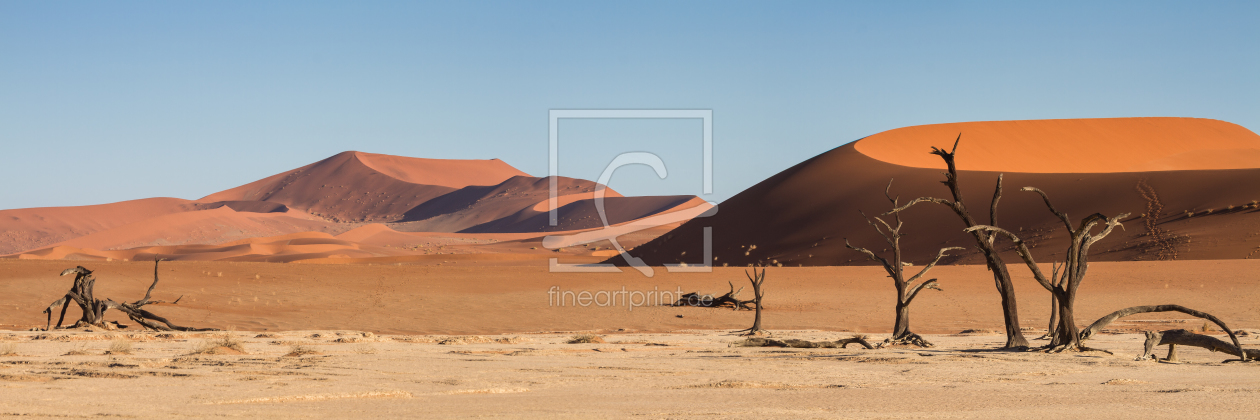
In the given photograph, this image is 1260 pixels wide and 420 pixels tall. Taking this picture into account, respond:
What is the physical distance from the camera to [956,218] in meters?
51.4

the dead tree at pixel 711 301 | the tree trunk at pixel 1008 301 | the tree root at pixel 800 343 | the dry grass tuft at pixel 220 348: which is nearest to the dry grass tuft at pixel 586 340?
the tree root at pixel 800 343

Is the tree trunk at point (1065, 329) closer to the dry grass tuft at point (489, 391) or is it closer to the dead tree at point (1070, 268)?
the dead tree at point (1070, 268)

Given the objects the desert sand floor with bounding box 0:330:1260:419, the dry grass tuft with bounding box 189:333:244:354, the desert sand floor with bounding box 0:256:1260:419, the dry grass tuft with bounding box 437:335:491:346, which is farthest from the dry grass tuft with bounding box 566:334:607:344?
the dry grass tuft with bounding box 189:333:244:354

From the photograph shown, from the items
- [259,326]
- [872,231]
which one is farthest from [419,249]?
[259,326]

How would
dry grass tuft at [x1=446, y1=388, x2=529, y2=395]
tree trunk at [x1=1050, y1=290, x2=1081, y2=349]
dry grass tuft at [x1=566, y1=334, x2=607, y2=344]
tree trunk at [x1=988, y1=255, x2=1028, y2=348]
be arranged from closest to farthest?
1. dry grass tuft at [x1=446, y1=388, x2=529, y2=395]
2. tree trunk at [x1=1050, y1=290, x2=1081, y2=349]
3. tree trunk at [x1=988, y1=255, x2=1028, y2=348]
4. dry grass tuft at [x1=566, y1=334, x2=607, y2=344]

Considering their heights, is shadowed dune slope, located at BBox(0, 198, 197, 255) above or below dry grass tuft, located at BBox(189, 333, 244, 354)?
above

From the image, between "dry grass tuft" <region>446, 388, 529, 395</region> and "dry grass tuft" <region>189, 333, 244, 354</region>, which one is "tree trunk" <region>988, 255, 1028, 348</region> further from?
"dry grass tuft" <region>189, 333, 244, 354</region>

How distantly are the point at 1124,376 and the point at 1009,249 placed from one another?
114 feet

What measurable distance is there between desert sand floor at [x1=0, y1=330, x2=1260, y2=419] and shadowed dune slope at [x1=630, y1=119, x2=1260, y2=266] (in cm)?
2689

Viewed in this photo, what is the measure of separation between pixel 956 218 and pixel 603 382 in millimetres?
45609

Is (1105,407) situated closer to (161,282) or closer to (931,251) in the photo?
(161,282)

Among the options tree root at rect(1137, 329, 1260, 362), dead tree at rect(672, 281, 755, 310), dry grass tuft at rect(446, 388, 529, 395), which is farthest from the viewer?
dead tree at rect(672, 281, 755, 310)

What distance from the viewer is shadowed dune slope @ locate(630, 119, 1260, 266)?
132 feet

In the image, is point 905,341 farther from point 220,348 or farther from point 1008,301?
point 220,348
